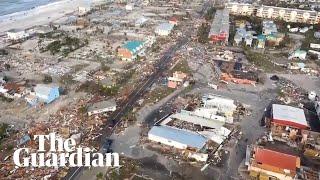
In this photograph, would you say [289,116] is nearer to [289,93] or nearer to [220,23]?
[289,93]

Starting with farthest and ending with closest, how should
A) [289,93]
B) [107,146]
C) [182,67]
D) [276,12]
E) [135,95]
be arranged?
1. [276,12]
2. [182,67]
3. [289,93]
4. [135,95]
5. [107,146]

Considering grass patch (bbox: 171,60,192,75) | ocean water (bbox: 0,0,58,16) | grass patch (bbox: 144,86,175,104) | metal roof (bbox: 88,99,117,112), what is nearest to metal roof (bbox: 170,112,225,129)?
grass patch (bbox: 144,86,175,104)

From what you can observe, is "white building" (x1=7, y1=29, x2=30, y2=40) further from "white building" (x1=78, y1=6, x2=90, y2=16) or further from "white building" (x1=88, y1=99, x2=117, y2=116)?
"white building" (x1=88, y1=99, x2=117, y2=116)

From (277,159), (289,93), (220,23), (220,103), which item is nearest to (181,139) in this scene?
(277,159)

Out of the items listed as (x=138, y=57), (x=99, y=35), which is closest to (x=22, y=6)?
(x=99, y=35)

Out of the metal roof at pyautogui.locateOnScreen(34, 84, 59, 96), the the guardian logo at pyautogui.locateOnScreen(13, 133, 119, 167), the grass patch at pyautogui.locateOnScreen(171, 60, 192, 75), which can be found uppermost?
the metal roof at pyautogui.locateOnScreen(34, 84, 59, 96)
